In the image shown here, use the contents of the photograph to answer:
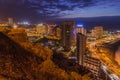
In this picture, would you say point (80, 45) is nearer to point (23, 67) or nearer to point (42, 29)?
point (23, 67)

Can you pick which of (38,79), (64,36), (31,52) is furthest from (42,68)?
(64,36)

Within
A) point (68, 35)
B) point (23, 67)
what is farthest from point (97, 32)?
point (23, 67)

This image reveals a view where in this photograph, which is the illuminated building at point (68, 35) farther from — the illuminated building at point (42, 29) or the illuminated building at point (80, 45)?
the illuminated building at point (42, 29)

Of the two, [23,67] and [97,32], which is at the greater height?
[97,32]

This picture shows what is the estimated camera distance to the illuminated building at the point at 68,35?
23.7 meters

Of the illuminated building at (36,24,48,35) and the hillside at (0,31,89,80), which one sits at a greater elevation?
the illuminated building at (36,24,48,35)

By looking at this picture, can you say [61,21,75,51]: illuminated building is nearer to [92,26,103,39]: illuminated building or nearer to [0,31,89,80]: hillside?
[0,31,89,80]: hillside

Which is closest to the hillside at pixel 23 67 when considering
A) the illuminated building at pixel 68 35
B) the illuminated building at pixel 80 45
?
the illuminated building at pixel 80 45

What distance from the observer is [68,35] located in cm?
2434

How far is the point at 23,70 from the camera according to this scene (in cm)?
448

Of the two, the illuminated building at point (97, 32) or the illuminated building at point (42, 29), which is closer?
the illuminated building at point (42, 29)

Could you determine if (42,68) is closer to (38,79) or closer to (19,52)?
(38,79)

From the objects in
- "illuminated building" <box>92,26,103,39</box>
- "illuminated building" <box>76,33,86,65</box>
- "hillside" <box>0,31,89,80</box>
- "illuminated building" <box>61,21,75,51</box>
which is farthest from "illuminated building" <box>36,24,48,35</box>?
"hillside" <box>0,31,89,80</box>

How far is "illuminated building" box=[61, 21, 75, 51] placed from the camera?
23.7 meters
